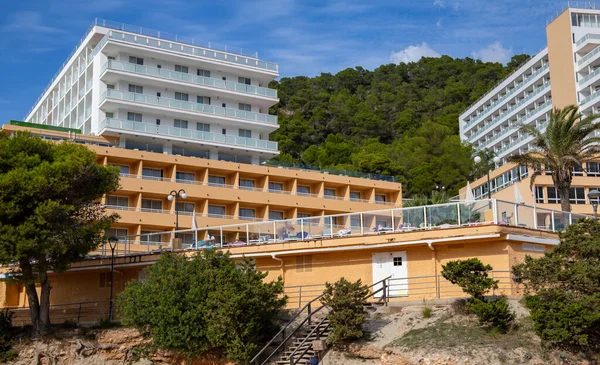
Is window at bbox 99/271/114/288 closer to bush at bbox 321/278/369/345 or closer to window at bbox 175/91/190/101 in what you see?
bush at bbox 321/278/369/345

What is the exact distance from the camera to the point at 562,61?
78.6m

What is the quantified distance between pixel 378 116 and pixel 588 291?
269 ft

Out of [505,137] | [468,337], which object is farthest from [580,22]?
[468,337]

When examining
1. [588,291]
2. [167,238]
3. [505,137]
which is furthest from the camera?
[505,137]

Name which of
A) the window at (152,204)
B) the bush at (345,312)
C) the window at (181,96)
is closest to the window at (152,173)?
the window at (152,204)

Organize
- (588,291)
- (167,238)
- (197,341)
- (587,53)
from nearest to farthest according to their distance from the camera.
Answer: (588,291)
(197,341)
(167,238)
(587,53)

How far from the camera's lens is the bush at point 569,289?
23438mm

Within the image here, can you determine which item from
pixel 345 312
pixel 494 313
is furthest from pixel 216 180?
pixel 494 313

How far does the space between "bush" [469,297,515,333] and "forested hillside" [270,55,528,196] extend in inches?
1875

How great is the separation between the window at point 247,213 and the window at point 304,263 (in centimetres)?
2552

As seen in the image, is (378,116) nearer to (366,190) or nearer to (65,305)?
(366,190)

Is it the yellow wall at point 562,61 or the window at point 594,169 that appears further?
the yellow wall at point 562,61

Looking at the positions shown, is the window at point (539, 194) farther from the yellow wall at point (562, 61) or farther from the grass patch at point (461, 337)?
the grass patch at point (461, 337)

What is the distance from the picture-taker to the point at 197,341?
28188 millimetres
